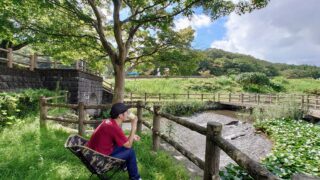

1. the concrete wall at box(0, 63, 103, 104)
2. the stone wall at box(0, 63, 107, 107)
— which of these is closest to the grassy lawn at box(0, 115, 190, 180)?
the concrete wall at box(0, 63, 103, 104)

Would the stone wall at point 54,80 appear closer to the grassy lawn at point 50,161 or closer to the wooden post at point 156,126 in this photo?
the grassy lawn at point 50,161

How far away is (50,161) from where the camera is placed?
4793 mm

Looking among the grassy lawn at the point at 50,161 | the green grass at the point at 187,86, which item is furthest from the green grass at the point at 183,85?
the grassy lawn at the point at 50,161

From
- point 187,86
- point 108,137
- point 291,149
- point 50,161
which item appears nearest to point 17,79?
point 50,161

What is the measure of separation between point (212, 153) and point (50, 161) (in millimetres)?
2951

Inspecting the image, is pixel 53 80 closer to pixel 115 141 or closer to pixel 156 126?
pixel 156 126

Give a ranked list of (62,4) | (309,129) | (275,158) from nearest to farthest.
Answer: (275,158) < (62,4) < (309,129)

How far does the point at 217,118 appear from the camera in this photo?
21.7 meters

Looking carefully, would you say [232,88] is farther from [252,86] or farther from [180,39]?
[180,39]

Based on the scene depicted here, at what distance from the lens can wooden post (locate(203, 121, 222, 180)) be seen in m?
3.03

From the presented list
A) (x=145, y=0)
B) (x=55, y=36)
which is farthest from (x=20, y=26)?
(x=145, y=0)

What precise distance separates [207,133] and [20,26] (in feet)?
33.2

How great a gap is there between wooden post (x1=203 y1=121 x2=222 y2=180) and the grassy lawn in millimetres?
1320

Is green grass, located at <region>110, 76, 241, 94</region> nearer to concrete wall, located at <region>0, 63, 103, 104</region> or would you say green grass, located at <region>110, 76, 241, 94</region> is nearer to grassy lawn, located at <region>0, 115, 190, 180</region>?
concrete wall, located at <region>0, 63, 103, 104</region>
